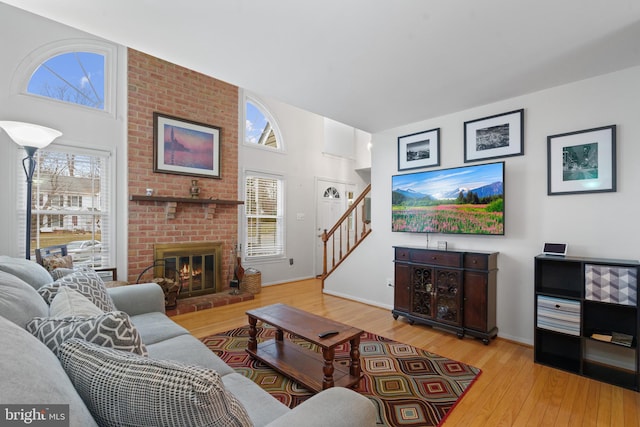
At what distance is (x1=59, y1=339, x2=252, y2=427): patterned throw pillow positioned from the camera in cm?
66

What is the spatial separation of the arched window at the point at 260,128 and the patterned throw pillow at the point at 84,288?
146 inches

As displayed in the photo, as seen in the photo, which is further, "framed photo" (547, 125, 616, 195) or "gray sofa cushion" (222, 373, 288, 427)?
"framed photo" (547, 125, 616, 195)

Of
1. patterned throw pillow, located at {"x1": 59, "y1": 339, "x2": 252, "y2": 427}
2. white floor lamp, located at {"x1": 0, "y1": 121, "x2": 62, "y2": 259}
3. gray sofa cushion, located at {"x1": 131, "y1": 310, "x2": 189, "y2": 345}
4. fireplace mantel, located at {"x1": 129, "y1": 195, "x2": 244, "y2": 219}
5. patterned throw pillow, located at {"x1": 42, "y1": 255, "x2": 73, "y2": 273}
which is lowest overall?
gray sofa cushion, located at {"x1": 131, "y1": 310, "x2": 189, "y2": 345}

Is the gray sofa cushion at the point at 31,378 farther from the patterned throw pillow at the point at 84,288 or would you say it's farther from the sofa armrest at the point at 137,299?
the sofa armrest at the point at 137,299

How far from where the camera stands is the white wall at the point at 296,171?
5.45 meters

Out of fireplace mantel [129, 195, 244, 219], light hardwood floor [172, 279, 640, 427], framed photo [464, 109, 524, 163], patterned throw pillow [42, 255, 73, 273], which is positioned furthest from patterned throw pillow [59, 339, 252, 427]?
fireplace mantel [129, 195, 244, 219]

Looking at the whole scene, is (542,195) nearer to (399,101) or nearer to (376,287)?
(399,101)

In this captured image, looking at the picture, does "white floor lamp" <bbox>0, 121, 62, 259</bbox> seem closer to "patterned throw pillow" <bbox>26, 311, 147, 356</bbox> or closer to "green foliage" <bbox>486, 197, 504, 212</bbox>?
"patterned throw pillow" <bbox>26, 311, 147, 356</bbox>

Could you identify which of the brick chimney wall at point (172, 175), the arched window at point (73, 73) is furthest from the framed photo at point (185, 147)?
the arched window at point (73, 73)

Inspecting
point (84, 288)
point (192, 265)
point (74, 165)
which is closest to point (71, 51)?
point (74, 165)

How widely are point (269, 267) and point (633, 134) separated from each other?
491 centimetres

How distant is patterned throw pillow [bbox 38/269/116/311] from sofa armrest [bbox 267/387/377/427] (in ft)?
4.69

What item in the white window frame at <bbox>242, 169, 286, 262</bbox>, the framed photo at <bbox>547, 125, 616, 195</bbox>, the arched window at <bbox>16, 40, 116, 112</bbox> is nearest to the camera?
the framed photo at <bbox>547, 125, 616, 195</bbox>

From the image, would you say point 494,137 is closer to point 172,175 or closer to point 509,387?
point 509,387
